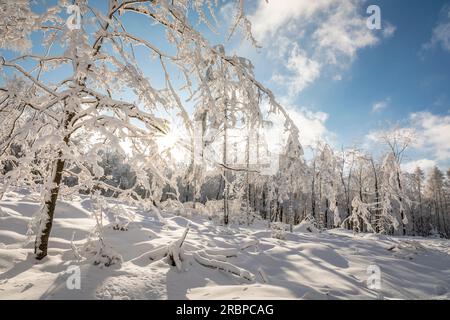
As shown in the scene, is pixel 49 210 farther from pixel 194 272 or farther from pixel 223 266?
pixel 223 266

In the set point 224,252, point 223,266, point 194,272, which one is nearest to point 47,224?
point 194,272

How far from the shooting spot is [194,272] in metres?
4.37

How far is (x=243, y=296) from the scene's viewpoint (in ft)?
10.7

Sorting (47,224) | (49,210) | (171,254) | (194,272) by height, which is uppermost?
(49,210)

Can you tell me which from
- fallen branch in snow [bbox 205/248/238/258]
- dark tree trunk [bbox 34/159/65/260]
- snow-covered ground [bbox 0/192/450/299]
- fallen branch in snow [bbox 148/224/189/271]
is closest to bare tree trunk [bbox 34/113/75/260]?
dark tree trunk [bbox 34/159/65/260]

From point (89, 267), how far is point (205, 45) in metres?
3.53

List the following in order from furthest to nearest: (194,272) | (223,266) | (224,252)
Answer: (224,252) < (223,266) < (194,272)

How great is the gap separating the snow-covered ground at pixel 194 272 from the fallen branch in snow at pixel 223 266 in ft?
0.06

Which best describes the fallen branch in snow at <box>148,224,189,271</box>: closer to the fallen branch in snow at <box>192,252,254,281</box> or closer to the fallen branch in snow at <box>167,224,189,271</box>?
the fallen branch in snow at <box>167,224,189,271</box>

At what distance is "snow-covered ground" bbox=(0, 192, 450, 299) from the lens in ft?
10.7

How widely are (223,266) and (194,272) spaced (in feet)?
1.89

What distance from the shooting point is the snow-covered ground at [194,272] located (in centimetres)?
325
